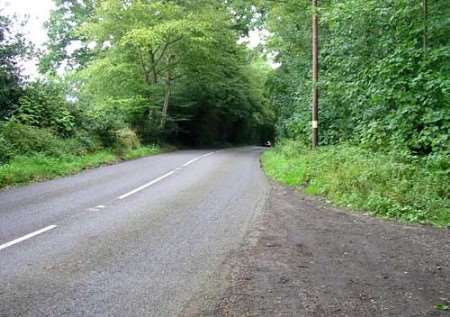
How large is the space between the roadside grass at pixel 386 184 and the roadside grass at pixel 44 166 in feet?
25.7

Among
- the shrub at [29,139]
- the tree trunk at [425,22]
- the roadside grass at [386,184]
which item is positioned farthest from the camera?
the shrub at [29,139]

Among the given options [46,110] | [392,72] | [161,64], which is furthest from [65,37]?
[392,72]

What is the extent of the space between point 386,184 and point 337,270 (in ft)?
18.0

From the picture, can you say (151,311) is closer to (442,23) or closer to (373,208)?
(373,208)

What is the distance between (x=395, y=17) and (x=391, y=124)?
119 inches

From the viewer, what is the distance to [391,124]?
13594 millimetres

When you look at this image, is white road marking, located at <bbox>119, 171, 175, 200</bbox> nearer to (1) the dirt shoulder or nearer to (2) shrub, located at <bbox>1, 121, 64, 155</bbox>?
(1) the dirt shoulder

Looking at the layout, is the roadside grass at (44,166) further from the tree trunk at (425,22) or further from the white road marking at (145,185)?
the tree trunk at (425,22)

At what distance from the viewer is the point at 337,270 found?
231 inches

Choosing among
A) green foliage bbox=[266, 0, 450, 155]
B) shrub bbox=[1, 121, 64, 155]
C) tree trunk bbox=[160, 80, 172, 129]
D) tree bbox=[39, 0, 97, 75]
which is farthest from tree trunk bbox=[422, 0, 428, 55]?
tree bbox=[39, 0, 97, 75]

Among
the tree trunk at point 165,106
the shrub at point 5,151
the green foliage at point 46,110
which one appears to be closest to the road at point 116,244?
the shrub at point 5,151

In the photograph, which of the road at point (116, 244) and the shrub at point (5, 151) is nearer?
the road at point (116, 244)

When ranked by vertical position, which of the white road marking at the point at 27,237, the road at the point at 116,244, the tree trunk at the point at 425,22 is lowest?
the road at the point at 116,244

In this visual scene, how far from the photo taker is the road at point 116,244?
483cm
